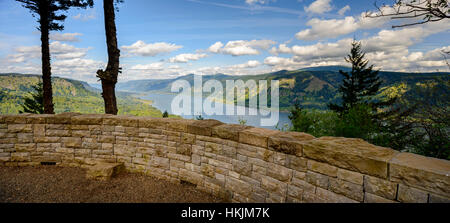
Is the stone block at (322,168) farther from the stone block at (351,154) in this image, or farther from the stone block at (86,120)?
the stone block at (86,120)

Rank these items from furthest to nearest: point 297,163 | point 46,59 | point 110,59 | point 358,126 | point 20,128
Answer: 1. point 358,126
2. point 46,59
3. point 110,59
4. point 20,128
5. point 297,163

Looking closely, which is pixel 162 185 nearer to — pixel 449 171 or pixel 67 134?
pixel 67 134

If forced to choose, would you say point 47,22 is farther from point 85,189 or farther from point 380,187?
point 380,187

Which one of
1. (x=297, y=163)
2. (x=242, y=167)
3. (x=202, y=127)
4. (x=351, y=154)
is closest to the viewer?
(x=351, y=154)

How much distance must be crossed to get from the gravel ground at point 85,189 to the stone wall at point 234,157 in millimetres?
240

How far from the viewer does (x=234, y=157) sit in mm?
3701

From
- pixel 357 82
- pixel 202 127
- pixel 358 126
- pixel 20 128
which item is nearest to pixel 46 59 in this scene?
pixel 20 128

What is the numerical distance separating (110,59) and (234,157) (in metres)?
5.62

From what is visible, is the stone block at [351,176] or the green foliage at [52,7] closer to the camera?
the stone block at [351,176]

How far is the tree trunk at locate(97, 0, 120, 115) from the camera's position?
22.6ft

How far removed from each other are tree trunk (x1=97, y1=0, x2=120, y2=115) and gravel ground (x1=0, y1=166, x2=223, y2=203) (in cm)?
278

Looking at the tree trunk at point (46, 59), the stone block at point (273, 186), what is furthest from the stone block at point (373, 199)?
the tree trunk at point (46, 59)

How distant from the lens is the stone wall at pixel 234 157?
7.18ft

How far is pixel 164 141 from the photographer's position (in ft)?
15.0
